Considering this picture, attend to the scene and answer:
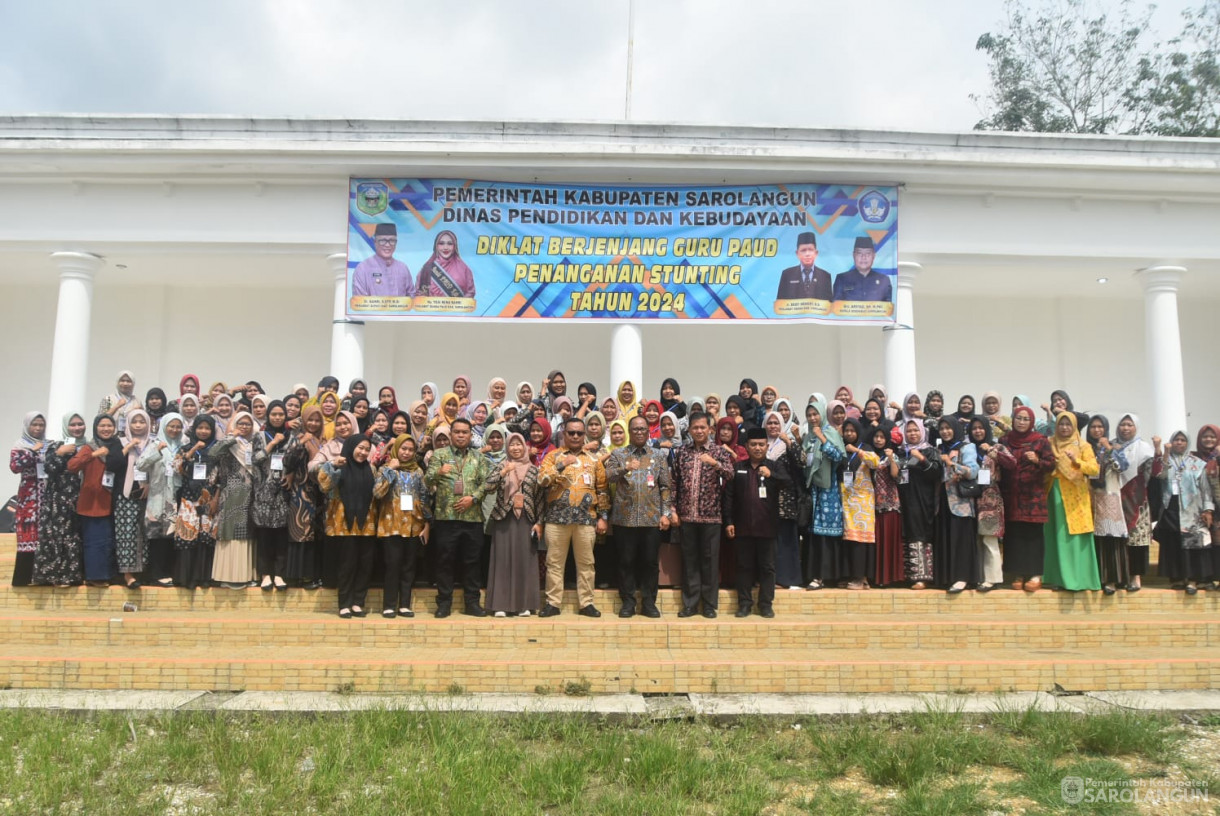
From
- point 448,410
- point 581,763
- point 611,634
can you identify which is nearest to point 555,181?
point 448,410

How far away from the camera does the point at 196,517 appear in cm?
678

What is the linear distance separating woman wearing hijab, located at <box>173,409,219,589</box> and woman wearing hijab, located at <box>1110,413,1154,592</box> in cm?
742

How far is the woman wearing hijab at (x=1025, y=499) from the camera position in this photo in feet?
22.6

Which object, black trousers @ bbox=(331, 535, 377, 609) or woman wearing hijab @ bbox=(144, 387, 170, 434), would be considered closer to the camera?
black trousers @ bbox=(331, 535, 377, 609)

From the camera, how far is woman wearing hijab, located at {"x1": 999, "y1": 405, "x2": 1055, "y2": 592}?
6.89 m

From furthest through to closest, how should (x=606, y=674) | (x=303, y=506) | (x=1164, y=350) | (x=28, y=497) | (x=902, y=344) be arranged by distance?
1. (x=1164, y=350)
2. (x=902, y=344)
3. (x=28, y=497)
4. (x=303, y=506)
5. (x=606, y=674)

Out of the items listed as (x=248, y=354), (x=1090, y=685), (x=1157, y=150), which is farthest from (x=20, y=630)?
(x=1157, y=150)

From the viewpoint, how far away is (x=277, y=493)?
22.0 feet

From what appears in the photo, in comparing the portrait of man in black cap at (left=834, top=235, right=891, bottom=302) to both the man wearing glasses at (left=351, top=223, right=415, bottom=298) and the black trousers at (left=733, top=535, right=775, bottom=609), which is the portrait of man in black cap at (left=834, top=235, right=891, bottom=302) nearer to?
the black trousers at (left=733, top=535, right=775, bottom=609)

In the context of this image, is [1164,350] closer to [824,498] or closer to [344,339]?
[824,498]

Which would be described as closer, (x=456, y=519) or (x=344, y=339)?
(x=456, y=519)

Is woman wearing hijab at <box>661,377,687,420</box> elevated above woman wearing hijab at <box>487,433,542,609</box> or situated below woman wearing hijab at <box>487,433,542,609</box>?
above

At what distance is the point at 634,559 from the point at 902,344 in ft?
16.4

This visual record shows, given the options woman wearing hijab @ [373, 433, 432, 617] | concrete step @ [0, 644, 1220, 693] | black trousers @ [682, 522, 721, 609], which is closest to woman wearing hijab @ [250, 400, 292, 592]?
woman wearing hijab @ [373, 433, 432, 617]
